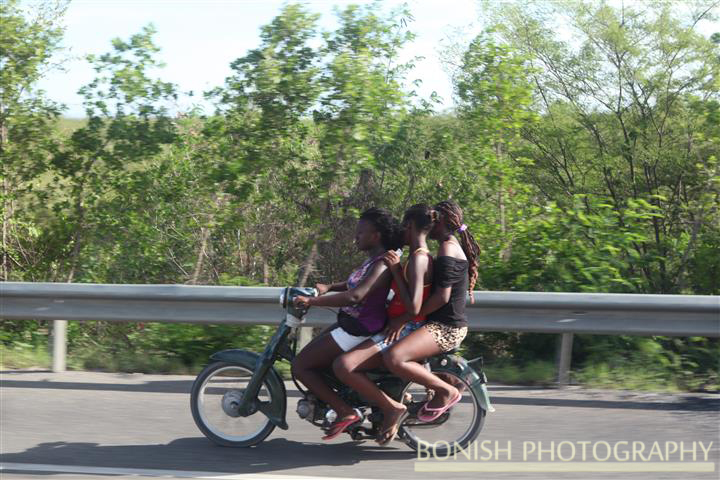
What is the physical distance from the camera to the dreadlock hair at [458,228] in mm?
5375

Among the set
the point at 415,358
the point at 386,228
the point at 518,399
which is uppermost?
the point at 386,228

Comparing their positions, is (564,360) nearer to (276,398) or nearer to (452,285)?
(452,285)

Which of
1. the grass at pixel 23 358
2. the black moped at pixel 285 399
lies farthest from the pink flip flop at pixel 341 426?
the grass at pixel 23 358

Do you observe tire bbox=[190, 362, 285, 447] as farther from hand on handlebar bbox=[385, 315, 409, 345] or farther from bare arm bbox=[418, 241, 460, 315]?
bare arm bbox=[418, 241, 460, 315]

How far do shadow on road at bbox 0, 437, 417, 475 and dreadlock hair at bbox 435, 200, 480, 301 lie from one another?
4.32 ft

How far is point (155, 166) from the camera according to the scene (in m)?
11.2

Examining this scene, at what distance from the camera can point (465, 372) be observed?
18.0 feet

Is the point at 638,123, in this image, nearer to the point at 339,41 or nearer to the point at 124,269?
the point at 339,41

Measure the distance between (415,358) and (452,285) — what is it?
52cm

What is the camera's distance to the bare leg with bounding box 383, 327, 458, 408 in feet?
17.2

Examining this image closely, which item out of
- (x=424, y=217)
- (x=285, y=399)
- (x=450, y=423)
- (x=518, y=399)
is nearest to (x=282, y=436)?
(x=285, y=399)

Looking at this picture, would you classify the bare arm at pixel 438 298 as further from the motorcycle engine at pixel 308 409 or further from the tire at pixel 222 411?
the tire at pixel 222 411

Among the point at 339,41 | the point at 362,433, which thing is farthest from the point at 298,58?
the point at 362,433

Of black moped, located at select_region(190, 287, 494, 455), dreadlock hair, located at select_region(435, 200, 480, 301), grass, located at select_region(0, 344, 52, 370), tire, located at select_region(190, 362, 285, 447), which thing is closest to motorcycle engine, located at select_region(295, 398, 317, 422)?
black moped, located at select_region(190, 287, 494, 455)
